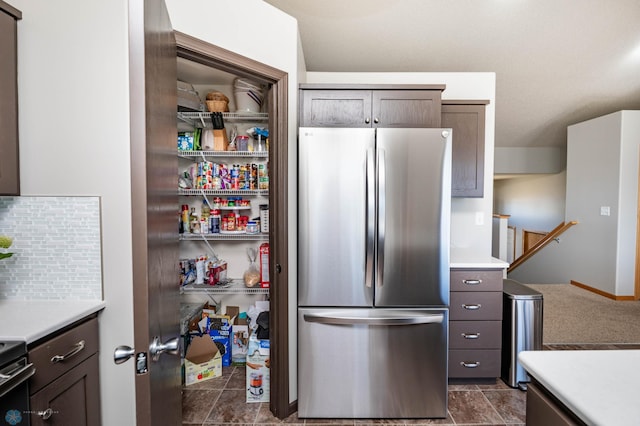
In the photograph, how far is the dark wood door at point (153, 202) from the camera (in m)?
0.81

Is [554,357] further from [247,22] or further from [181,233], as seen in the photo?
[181,233]

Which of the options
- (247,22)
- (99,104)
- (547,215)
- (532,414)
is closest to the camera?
(532,414)

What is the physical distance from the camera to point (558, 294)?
4348mm

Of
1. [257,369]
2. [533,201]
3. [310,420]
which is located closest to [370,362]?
[310,420]

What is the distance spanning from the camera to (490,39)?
2908 millimetres

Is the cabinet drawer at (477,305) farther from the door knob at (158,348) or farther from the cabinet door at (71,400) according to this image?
the cabinet door at (71,400)

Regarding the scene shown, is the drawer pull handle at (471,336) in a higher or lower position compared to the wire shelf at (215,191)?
lower

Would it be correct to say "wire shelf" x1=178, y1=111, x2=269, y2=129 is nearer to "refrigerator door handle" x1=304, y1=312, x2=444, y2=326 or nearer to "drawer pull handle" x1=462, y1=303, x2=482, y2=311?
"refrigerator door handle" x1=304, y1=312, x2=444, y2=326

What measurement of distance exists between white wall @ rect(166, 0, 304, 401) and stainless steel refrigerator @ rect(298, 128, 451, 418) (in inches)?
6.1

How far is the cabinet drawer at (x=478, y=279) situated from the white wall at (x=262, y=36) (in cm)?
119

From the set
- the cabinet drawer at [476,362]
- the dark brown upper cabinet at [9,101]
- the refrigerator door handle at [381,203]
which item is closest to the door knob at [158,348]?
the dark brown upper cabinet at [9,101]

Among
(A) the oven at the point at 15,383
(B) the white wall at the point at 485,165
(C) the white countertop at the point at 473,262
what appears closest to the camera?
(A) the oven at the point at 15,383

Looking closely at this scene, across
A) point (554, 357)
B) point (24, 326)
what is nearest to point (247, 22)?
point (24, 326)

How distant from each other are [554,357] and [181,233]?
2450mm
